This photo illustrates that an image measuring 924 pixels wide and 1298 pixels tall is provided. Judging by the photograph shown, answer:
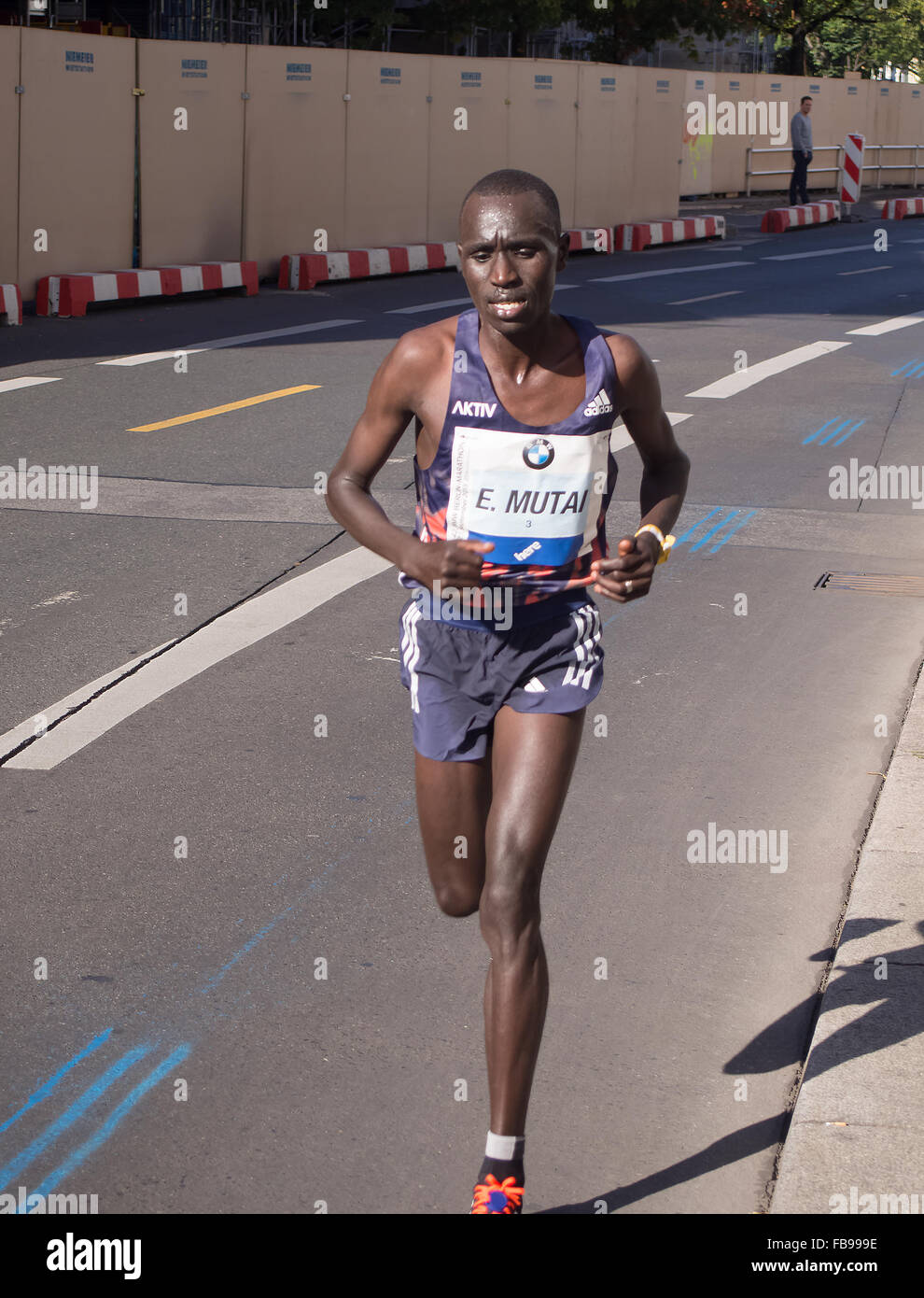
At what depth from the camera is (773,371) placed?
15.8 metres

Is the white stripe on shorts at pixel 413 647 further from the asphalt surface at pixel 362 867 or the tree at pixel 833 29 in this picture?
the tree at pixel 833 29

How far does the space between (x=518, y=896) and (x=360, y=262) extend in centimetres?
2155

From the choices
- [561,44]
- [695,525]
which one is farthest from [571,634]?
[561,44]

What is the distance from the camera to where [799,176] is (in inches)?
1464

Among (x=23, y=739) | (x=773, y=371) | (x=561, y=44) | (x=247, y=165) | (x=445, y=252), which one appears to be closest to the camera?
(x=23, y=739)

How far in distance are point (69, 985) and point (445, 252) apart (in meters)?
22.6

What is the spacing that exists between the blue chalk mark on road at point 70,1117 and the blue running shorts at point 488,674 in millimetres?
1154

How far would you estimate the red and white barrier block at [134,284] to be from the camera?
1969 cm

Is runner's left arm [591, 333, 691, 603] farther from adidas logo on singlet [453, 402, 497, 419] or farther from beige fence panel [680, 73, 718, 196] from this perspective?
beige fence panel [680, 73, 718, 196]

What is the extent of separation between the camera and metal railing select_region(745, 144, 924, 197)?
4262 cm

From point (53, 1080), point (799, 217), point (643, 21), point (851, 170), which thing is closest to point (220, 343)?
point (53, 1080)
